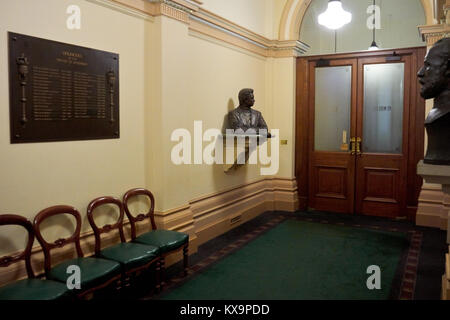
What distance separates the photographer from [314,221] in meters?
5.93

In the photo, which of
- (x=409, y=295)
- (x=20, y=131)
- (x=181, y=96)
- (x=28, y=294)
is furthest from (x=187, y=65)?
(x=409, y=295)

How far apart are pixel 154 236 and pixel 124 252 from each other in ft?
1.46

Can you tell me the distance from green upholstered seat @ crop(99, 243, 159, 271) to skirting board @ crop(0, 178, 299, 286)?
0.27 metres

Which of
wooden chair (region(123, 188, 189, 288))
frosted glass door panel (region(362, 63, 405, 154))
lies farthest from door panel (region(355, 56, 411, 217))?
wooden chair (region(123, 188, 189, 288))

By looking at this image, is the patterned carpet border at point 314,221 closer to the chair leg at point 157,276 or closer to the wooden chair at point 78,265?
the chair leg at point 157,276

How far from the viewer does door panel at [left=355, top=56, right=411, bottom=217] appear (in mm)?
5945

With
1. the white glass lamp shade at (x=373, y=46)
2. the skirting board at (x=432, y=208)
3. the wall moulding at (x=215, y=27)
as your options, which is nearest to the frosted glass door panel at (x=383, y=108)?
the white glass lamp shade at (x=373, y=46)

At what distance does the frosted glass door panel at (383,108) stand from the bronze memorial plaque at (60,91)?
13.3ft

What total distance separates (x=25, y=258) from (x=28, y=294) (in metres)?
0.39

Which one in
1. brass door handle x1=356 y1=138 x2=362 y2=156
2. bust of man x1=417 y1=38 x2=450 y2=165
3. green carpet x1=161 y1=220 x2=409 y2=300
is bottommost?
green carpet x1=161 y1=220 x2=409 y2=300

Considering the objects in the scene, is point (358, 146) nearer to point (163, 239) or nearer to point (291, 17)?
point (291, 17)

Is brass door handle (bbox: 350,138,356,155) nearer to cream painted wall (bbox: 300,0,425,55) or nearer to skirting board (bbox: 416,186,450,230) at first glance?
skirting board (bbox: 416,186,450,230)

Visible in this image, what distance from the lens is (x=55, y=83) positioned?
3.00m
